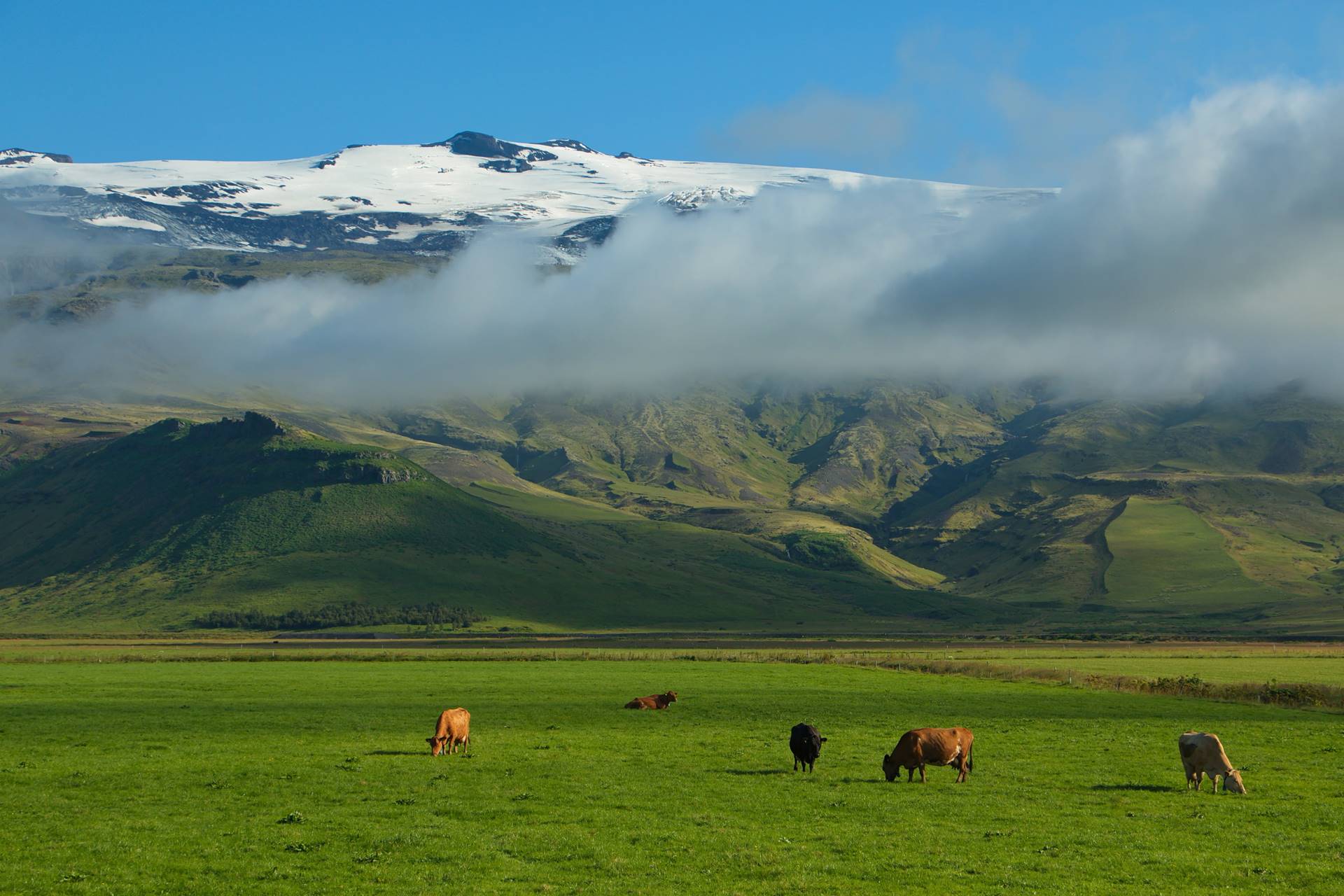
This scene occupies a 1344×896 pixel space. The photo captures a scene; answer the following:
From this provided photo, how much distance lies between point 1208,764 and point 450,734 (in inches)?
1102

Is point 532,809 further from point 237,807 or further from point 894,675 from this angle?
point 894,675

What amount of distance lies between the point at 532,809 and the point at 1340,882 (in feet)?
70.0

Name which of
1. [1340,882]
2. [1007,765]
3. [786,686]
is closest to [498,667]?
[786,686]

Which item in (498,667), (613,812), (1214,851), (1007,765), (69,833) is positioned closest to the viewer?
(1214,851)

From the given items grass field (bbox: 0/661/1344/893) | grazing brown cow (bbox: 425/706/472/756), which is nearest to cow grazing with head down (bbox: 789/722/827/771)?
grass field (bbox: 0/661/1344/893)

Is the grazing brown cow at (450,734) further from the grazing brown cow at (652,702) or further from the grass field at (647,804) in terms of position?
the grazing brown cow at (652,702)

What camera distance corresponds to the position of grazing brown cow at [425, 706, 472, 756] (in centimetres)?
4606

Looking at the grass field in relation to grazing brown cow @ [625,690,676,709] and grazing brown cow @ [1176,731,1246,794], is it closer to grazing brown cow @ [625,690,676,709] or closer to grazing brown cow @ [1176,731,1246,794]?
grazing brown cow @ [1176,731,1246,794]

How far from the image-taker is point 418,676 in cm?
9712

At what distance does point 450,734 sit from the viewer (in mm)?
46500

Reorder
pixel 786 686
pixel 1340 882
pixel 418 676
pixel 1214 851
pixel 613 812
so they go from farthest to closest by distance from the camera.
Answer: pixel 418 676 < pixel 786 686 < pixel 613 812 < pixel 1214 851 < pixel 1340 882

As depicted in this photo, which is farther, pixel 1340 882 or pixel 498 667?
pixel 498 667

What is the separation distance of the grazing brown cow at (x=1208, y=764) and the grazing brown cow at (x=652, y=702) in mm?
34166

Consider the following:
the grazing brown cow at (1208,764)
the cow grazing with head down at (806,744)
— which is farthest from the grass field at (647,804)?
the grazing brown cow at (1208,764)
